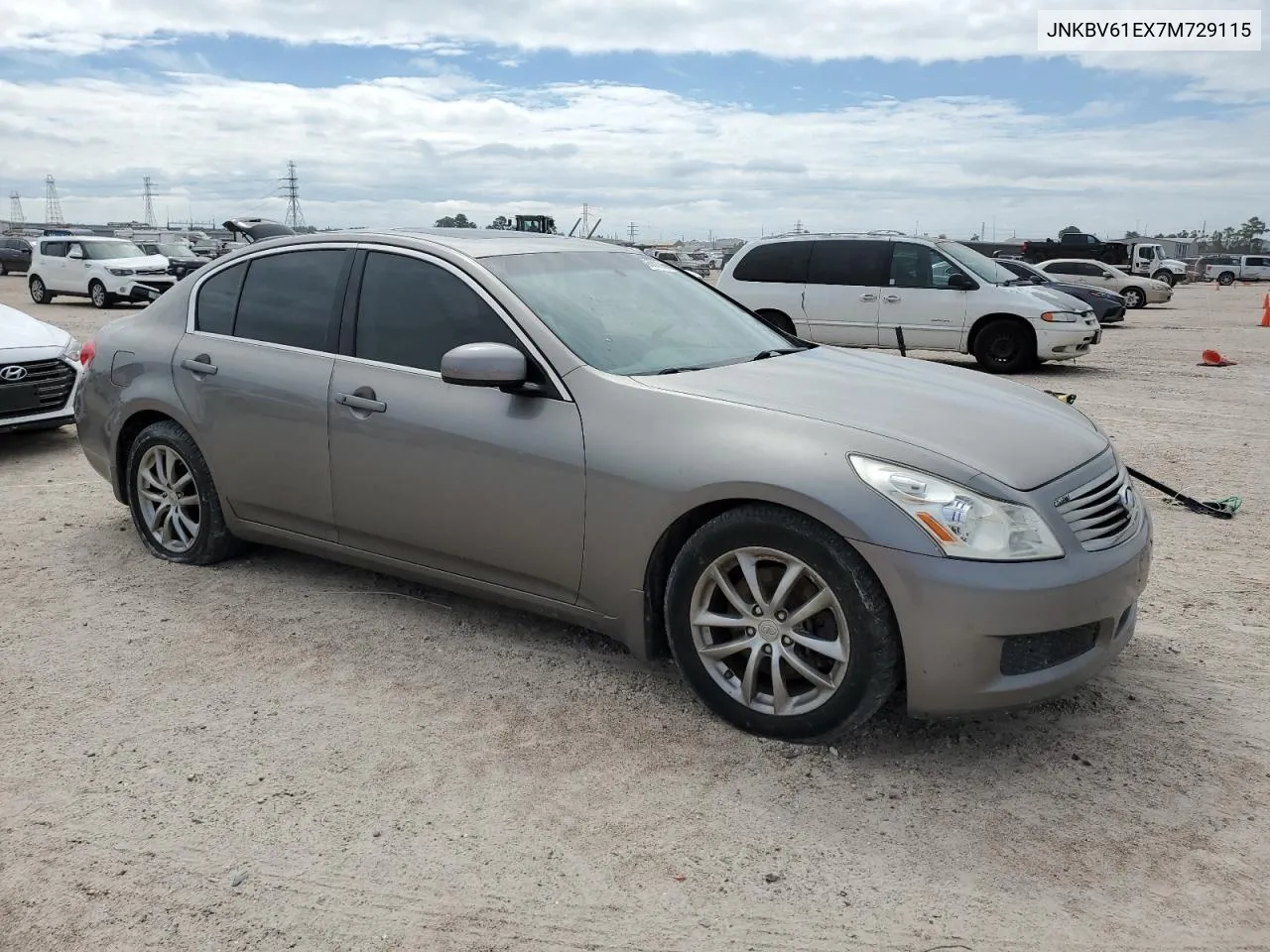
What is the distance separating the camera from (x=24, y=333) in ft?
26.0

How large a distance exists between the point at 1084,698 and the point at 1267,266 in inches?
2422

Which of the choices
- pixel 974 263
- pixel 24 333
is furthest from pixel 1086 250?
pixel 24 333

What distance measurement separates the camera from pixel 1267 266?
55.7 meters

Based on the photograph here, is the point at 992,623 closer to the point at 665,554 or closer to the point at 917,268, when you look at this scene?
the point at 665,554

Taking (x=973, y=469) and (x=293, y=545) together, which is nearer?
(x=973, y=469)

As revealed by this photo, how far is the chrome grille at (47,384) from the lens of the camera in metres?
7.65

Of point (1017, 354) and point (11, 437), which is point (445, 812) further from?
point (1017, 354)

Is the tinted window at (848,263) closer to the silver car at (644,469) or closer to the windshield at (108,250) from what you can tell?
the silver car at (644,469)

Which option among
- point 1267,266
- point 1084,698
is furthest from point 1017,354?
point 1267,266

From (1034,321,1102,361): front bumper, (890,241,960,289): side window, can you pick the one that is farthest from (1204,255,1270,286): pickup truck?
(890,241,960,289): side window

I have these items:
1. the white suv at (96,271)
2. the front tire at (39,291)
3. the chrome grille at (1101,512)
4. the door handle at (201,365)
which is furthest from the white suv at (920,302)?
the front tire at (39,291)

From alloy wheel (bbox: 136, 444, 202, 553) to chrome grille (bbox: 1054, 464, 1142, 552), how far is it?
378 cm

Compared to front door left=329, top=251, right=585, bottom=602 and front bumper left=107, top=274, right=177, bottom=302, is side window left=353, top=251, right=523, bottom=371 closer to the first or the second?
front door left=329, top=251, right=585, bottom=602

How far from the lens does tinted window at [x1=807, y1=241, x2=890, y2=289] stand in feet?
46.0
